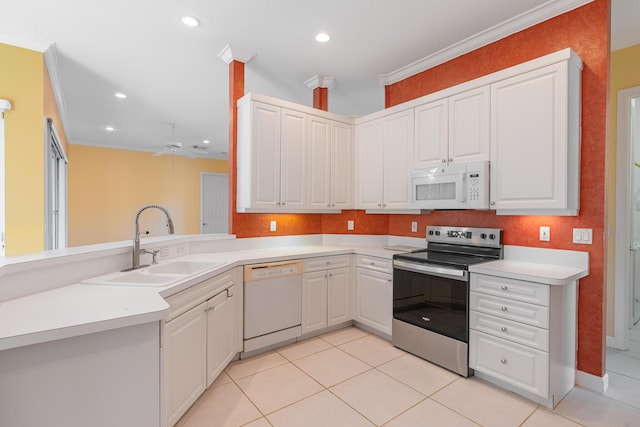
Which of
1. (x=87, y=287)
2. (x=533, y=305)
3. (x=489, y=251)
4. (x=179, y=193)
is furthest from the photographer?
(x=179, y=193)

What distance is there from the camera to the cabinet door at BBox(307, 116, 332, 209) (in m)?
3.39

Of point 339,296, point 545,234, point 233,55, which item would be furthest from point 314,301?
point 233,55

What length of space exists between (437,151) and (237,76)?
213 centimetres

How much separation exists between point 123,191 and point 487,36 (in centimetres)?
765

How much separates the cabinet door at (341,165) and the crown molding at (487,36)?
0.79m

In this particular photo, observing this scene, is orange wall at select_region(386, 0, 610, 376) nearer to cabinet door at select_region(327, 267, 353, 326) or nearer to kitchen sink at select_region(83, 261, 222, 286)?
cabinet door at select_region(327, 267, 353, 326)

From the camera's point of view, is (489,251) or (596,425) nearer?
(596,425)

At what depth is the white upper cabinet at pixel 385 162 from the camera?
10.4 ft

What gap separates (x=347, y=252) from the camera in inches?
131

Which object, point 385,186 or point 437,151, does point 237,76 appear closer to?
point 385,186

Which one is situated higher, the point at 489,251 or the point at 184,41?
the point at 184,41

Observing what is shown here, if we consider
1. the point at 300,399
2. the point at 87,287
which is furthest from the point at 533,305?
the point at 87,287

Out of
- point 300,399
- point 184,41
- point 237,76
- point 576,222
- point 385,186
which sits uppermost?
point 184,41

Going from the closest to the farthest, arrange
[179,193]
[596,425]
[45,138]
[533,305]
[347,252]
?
[596,425] < [533,305] < [45,138] < [347,252] < [179,193]
